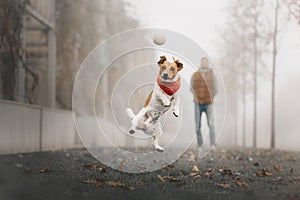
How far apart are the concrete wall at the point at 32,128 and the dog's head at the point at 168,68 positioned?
5.12 meters

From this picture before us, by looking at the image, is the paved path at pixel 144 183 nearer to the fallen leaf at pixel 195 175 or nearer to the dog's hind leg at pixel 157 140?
the fallen leaf at pixel 195 175

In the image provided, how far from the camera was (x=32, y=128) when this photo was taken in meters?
9.09

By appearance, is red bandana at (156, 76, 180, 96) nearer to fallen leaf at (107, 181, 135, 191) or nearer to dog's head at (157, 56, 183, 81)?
dog's head at (157, 56, 183, 81)

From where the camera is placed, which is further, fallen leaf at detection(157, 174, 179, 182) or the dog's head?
fallen leaf at detection(157, 174, 179, 182)

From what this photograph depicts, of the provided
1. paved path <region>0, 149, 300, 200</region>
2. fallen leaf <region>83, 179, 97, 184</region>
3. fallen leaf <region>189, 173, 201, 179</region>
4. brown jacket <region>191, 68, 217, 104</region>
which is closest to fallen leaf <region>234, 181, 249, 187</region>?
paved path <region>0, 149, 300, 200</region>

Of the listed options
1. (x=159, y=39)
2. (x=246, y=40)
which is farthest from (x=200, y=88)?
(x=246, y=40)

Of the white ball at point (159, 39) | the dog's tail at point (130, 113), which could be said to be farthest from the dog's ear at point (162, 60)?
the dog's tail at point (130, 113)

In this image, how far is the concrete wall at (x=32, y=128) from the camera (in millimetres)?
7766

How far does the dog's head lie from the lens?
277 cm

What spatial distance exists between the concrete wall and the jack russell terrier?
16.7 feet

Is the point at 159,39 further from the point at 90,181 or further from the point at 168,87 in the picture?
the point at 90,181

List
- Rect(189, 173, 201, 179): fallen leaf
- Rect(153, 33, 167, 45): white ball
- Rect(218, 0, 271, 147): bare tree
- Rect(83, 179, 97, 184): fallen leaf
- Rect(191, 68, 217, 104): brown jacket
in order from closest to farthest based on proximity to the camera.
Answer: Rect(153, 33, 167, 45): white ball → Rect(191, 68, 217, 104): brown jacket → Rect(83, 179, 97, 184): fallen leaf → Rect(189, 173, 201, 179): fallen leaf → Rect(218, 0, 271, 147): bare tree

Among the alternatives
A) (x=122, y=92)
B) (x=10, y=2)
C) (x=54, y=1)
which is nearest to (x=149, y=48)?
(x=122, y=92)

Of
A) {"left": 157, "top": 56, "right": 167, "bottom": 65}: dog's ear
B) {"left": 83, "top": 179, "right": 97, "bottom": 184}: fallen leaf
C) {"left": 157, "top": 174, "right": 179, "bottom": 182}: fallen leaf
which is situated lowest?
{"left": 157, "top": 174, "right": 179, "bottom": 182}: fallen leaf
